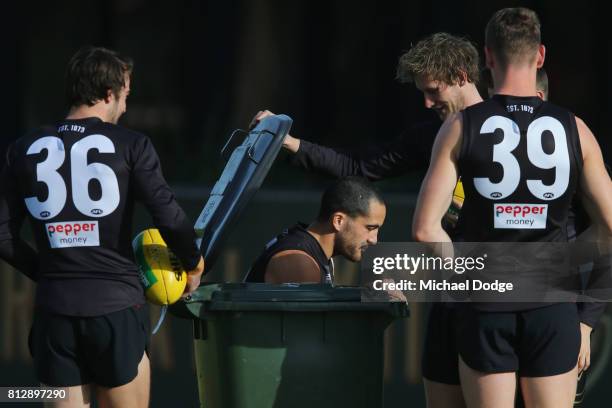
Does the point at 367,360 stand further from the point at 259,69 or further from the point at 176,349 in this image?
the point at 259,69

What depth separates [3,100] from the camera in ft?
30.8

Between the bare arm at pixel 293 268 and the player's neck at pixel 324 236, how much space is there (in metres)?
0.21

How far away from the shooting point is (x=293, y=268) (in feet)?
16.8

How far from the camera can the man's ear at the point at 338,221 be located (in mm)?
5336

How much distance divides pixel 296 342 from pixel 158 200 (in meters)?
0.75

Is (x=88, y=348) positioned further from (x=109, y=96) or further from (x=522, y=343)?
(x=522, y=343)

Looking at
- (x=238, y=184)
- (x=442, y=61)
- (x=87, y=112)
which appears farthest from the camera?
(x=238, y=184)

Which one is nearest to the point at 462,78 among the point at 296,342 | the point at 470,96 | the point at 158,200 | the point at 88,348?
the point at 470,96

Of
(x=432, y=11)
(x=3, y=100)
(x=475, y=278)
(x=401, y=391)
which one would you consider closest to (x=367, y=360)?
(x=475, y=278)

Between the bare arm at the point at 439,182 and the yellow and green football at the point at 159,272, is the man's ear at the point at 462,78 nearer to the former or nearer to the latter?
the bare arm at the point at 439,182

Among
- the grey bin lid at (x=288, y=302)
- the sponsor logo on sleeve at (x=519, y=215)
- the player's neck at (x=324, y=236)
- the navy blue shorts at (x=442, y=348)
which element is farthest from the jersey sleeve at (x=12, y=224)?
the sponsor logo on sleeve at (x=519, y=215)

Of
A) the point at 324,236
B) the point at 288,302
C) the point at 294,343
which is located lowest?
the point at 294,343

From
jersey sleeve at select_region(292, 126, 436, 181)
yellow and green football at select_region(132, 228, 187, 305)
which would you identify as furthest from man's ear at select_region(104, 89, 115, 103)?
jersey sleeve at select_region(292, 126, 436, 181)

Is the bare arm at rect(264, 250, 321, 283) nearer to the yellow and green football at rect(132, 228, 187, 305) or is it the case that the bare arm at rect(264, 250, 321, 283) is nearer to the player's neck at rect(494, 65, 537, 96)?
the yellow and green football at rect(132, 228, 187, 305)
